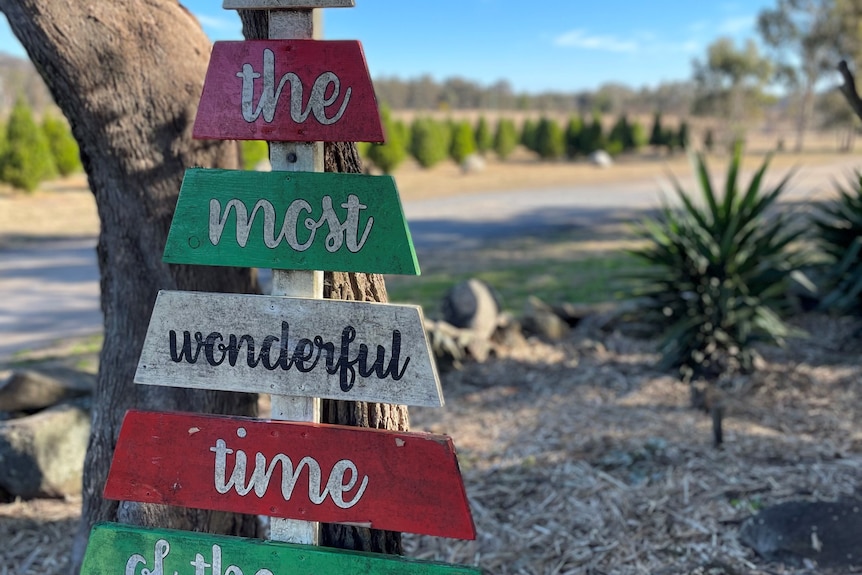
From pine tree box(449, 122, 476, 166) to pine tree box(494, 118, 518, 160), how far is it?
2623mm

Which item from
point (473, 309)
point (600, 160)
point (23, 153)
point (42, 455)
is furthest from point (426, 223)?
point (600, 160)

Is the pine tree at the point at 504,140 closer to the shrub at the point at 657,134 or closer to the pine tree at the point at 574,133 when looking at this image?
the pine tree at the point at 574,133

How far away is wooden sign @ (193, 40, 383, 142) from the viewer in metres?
1.86

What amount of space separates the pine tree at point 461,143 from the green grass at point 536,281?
63.4 feet

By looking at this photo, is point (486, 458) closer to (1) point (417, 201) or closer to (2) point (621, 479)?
(2) point (621, 479)

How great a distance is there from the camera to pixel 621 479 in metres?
3.49

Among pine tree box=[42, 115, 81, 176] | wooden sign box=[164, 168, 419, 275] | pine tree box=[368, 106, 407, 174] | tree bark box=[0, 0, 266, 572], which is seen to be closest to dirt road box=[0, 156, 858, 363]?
pine tree box=[368, 106, 407, 174]

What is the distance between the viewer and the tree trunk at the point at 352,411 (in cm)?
211

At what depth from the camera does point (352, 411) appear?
6.98 ft

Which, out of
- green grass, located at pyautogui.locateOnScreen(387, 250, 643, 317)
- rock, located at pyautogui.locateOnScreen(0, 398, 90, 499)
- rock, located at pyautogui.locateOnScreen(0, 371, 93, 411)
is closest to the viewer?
rock, located at pyautogui.locateOnScreen(0, 398, 90, 499)

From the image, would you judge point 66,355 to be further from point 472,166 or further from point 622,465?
point 472,166

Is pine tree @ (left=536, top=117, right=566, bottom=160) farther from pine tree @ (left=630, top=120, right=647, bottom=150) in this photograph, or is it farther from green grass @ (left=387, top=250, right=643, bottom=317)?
green grass @ (left=387, top=250, right=643, bottom=317)

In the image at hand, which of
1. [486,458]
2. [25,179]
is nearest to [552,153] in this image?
[25,179]

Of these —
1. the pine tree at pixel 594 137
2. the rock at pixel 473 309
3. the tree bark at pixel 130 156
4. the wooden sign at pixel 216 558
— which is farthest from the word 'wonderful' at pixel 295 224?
the pine tree at pixel 594 137
